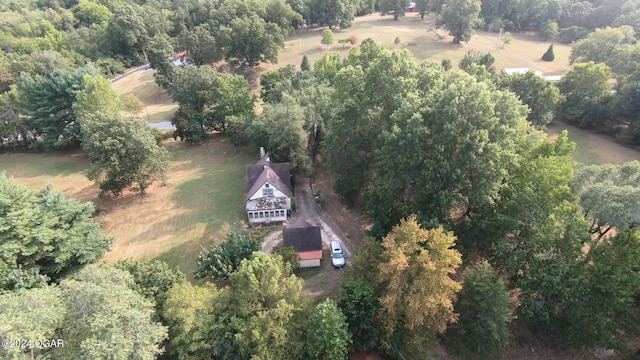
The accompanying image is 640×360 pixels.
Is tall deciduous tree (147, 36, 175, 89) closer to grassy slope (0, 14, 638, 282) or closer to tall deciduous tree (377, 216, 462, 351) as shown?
grassy slope (0, 14, 638, 282)

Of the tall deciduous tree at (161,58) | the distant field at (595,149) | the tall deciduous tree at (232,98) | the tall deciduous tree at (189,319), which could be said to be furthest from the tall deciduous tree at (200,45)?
the distant field at (595,149)

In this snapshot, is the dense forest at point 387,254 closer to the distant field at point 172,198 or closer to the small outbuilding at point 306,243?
the distant field at point 172,198

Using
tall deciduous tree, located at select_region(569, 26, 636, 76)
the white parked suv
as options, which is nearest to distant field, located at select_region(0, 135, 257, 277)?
the white parked suv

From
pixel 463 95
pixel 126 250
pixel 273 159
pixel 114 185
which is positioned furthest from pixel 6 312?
pixel 463 95

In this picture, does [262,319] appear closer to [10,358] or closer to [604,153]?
[10,358]

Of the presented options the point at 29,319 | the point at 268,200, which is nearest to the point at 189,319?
the point at 29,319

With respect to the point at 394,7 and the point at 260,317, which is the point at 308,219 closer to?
the point at 260,317
